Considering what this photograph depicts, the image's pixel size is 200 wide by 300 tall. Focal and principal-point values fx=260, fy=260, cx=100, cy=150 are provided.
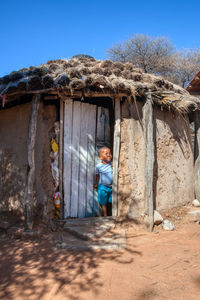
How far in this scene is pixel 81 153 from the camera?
531 cm

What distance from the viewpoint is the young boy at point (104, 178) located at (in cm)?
507

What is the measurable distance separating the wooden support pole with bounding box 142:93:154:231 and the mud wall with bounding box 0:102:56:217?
182 cm

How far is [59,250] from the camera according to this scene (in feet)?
13.2

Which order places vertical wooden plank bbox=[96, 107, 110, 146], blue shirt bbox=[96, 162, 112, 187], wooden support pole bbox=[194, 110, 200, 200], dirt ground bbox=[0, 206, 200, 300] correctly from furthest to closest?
wooden support pole bbox=[194, 110, 200, 200] → vertical wooden plank bbox=[96, 107, 110, 146] → blue shirt bbox=[96, 162, 112, 187] → dirt ground bbox=[0, 206, 200, 300]

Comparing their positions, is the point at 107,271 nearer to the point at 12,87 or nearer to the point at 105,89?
the point at 105,89

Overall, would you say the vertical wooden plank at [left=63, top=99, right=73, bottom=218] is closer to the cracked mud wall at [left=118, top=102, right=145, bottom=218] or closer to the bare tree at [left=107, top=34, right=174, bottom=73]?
the cracked mud wall at [left=118, top=102, right=145, bottom=218]

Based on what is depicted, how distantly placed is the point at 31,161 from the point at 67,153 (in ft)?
2.41

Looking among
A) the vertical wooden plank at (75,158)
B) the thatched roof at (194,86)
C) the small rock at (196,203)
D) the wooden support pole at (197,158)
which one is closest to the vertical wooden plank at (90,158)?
the vertical wooden plank at (75,158)

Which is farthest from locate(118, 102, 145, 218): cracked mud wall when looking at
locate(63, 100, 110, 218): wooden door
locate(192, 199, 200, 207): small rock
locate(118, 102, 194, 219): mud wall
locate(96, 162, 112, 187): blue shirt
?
locate(192, 199, 200, 207): small rock

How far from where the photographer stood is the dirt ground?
2.83 m

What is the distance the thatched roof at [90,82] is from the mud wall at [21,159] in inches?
22.9

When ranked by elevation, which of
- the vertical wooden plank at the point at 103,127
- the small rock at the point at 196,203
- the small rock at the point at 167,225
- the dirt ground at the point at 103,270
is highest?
the vertical wooden plank at the point at 103,127

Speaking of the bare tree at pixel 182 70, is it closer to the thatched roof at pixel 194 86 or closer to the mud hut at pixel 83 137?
the thatched roof at pixel 194 86

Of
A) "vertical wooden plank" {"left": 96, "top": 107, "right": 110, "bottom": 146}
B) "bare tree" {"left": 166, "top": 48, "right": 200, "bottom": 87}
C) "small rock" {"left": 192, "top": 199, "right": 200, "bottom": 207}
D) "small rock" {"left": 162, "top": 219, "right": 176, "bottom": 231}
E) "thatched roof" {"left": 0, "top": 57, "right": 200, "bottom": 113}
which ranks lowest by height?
"small rock" {"left": 162, "top": 219, "right": 176, "bottom": 231}
